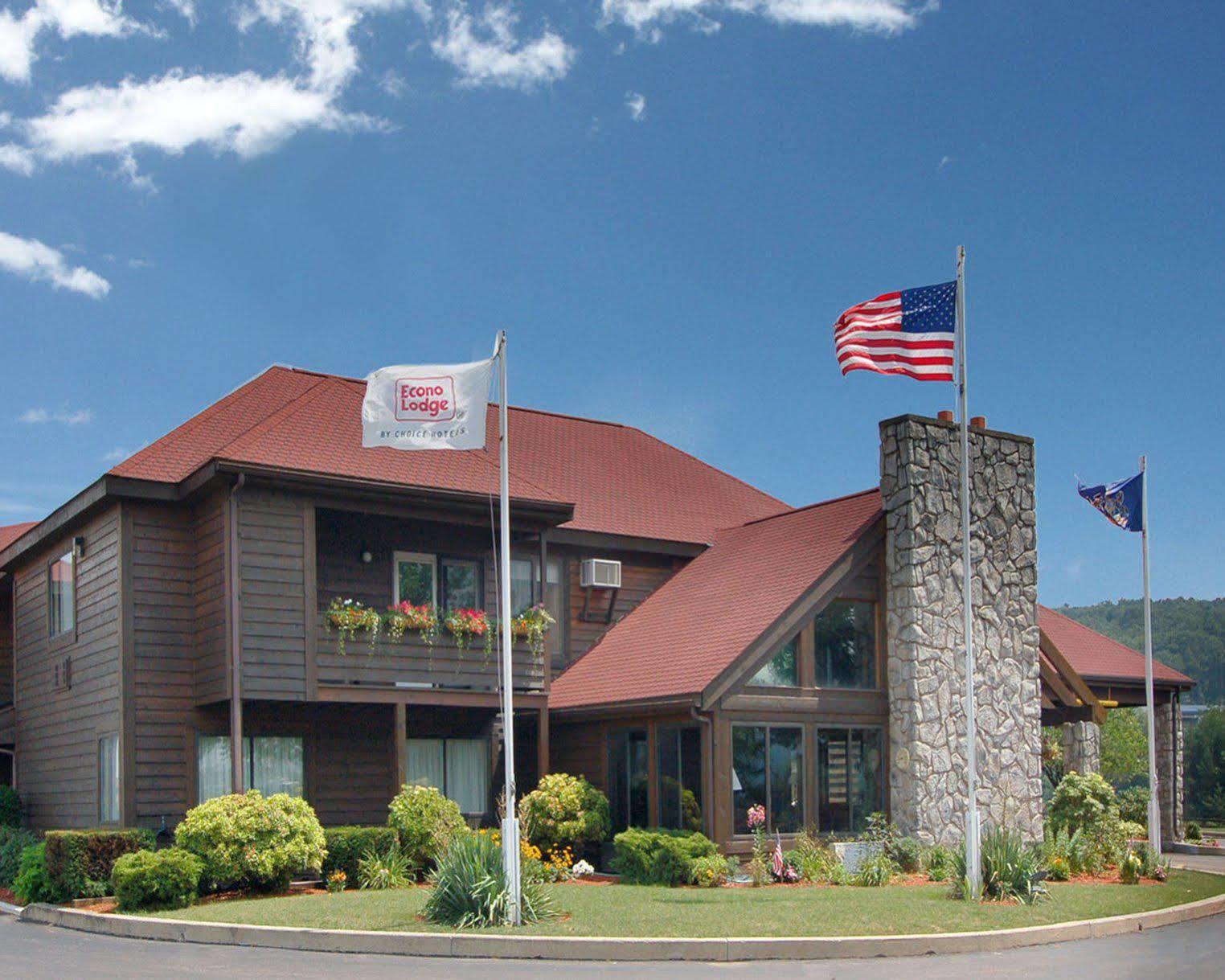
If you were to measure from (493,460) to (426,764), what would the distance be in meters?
5.74

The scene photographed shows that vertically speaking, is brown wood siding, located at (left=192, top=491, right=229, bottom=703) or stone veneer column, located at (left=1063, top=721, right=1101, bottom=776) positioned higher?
brown wood siding, located at (left=192, top=491, right=229, bottom=703)

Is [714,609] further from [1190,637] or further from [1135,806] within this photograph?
[1190,637]

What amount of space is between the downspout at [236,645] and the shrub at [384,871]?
241 centimetres

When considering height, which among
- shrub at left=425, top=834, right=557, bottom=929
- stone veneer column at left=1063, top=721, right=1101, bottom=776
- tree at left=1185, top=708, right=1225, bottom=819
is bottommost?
tree at left=1185, top=708, right=1225, bottom=819

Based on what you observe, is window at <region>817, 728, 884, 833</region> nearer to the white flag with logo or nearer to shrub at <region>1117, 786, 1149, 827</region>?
shrub at <region>1117, 786, 1149, 827</region>

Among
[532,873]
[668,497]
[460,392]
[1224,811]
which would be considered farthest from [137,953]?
[1224,811]

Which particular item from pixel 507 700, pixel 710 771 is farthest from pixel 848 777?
pixel 507 700

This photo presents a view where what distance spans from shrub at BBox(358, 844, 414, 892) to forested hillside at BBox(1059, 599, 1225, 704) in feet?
263

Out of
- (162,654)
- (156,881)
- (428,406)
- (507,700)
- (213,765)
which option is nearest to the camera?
(507,700)

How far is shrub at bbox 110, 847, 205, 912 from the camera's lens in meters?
18.4

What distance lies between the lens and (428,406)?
16328 mm

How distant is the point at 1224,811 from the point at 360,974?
4051 cm

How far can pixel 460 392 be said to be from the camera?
16.3m

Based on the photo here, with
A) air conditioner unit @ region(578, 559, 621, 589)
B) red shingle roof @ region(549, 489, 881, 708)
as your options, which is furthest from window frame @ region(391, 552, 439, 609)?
air conditioner unit @ region(578, 559, 621, 589)
